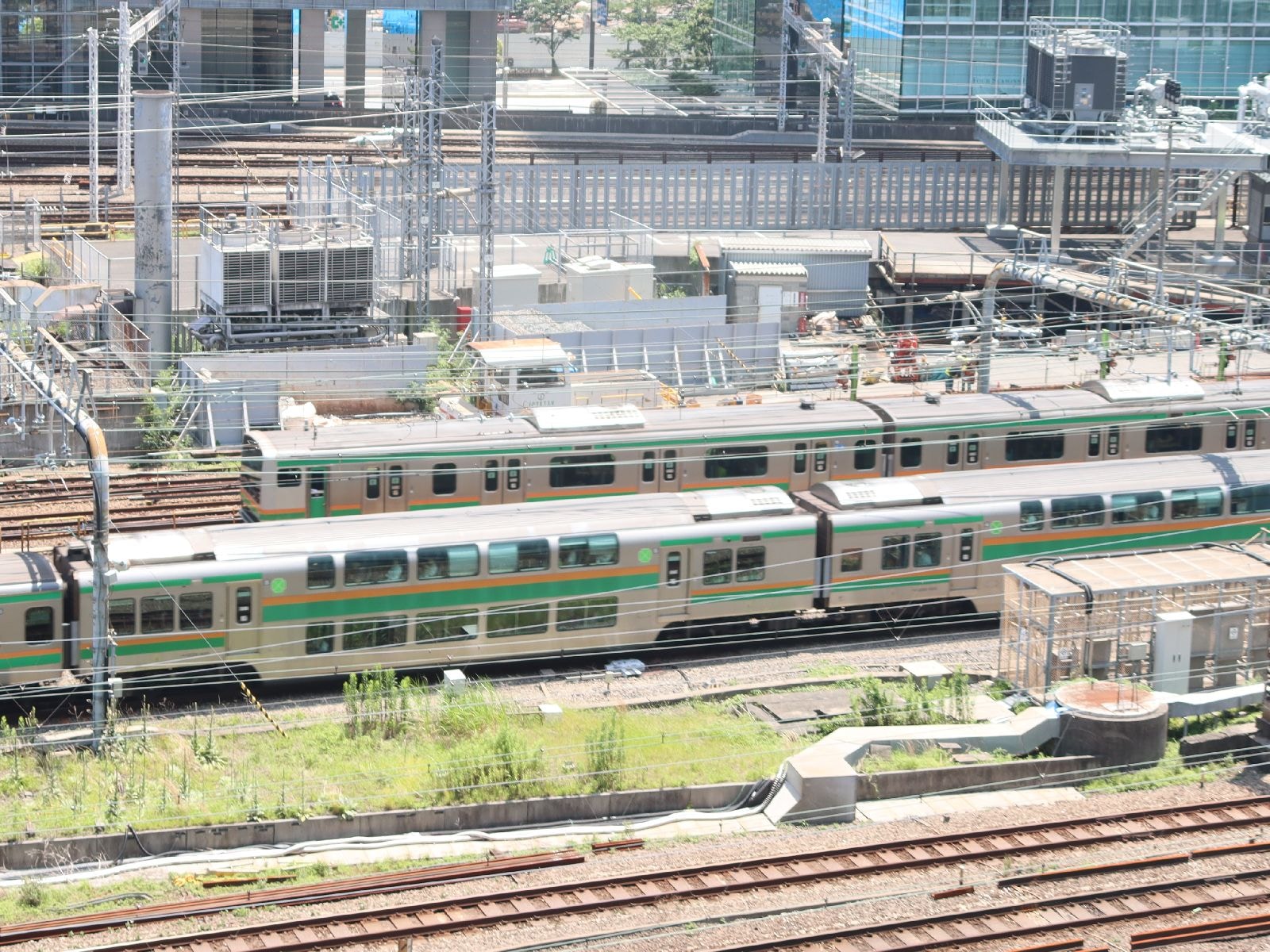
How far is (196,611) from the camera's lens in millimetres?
23125

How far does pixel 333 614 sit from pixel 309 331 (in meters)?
14.2

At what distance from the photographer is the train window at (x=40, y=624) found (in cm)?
2217

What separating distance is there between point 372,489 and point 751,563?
5541 mm

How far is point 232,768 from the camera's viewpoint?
2131cm

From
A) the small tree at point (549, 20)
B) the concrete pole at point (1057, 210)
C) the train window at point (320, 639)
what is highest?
the small tree at point (549, 20)

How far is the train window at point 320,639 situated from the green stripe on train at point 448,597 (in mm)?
115

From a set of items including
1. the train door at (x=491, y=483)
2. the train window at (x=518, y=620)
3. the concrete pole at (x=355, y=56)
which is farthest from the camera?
the concrete pole at (x=355, y=56)

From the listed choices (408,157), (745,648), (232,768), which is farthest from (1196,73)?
(232,768)

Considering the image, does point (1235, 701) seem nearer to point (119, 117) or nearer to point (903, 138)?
point (119, 117)

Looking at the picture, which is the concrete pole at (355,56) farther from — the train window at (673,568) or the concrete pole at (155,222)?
the train window at (673,568)

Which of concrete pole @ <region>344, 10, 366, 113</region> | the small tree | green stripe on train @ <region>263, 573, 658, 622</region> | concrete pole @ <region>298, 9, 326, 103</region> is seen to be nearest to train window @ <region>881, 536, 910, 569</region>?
Result: green stripe on train @ <region>263, 573, 658, 622</region>

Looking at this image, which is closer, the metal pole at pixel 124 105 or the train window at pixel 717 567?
the train window at pixel 717 567

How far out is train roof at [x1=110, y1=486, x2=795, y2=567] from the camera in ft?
76.3

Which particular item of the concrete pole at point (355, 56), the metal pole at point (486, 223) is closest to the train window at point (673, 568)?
the metal pole at point (486, 223)
